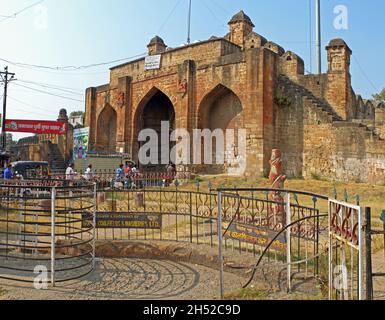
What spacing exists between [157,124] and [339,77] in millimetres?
12909

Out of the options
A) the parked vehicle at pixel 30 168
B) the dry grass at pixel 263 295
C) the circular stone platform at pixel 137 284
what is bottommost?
the circular stone platform at pixel 137 284

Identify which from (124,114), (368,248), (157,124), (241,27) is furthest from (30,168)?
(368,248)

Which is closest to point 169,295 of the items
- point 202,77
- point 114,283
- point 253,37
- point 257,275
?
point 114,283

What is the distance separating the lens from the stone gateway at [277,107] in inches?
641

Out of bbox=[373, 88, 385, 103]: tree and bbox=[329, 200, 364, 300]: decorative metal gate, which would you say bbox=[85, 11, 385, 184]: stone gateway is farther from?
bbox=[373, 88, 385, 103]: tree

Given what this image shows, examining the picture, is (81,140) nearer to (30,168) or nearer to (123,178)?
(30,168)

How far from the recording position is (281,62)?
20781 mm

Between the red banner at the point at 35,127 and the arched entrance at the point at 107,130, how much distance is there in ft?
16.1

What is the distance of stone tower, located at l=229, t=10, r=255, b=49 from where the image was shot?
82.7 ft

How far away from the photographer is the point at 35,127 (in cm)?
3045

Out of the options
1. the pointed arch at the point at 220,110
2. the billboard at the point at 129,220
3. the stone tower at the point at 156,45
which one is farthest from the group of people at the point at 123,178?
the stone tower at the point at 156,45

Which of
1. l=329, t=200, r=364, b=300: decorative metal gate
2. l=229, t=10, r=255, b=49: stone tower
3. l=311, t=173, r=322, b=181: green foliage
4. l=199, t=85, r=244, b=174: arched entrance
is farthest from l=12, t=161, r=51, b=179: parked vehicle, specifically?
l=329, t=200, r=364, b=300: decorative metal gate

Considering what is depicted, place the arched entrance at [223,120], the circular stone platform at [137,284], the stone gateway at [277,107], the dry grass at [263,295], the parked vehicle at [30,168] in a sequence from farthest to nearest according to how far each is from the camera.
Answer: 1. the arched entrance at [223,120]
2. the parked vehicle at [30,168]
3. the stone gateway at [277,107]
4. the circular stone platform at [137,284]
5. the dry grass at [263,295]

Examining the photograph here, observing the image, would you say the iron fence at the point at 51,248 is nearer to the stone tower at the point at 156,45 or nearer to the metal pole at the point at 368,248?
the metal pole at the point at 368,248
